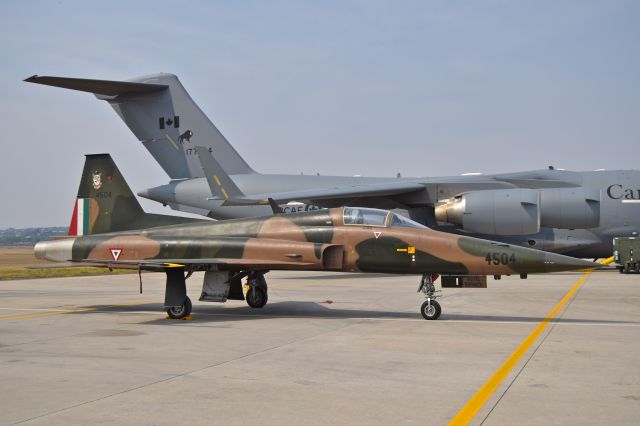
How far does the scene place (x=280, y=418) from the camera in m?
5.27

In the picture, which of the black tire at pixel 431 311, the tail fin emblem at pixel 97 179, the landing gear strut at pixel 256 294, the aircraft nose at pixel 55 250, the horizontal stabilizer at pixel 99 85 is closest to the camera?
the black tire at pixel 431 311

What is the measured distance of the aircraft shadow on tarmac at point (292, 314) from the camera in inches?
460

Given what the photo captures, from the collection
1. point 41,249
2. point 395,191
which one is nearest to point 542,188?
point 395,191

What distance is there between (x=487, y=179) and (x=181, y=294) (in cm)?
1681

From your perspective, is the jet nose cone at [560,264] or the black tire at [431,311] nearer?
the jet nose cone at [560,264]

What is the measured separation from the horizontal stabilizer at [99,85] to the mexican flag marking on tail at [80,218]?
11368mm

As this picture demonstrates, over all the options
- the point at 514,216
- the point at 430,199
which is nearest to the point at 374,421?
the point at 514,216

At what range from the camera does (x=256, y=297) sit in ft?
45.0

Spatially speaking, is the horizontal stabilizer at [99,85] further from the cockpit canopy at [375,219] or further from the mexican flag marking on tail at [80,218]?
the cockpit canopy at [375,219]

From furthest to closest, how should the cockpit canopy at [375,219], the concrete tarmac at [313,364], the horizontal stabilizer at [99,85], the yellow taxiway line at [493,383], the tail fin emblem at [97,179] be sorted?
the horizontal stabilizer at [99,85] → the tail fin emblem at [97,179] → the cockpit canopy at [375,219] → the concrete tarmac at [313,364] → the yellow taxiway line at [493,383]

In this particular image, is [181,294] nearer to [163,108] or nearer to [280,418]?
[280,418]

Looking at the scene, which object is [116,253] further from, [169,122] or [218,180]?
[169,122]

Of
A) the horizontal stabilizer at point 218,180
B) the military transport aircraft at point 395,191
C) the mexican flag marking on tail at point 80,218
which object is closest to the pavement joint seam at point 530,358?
the military transport aircraft at point 395,191

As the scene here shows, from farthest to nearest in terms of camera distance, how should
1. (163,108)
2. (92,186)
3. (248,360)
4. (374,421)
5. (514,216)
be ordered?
(163,108), (514,216), (92,186), (248,360), (374,421)
